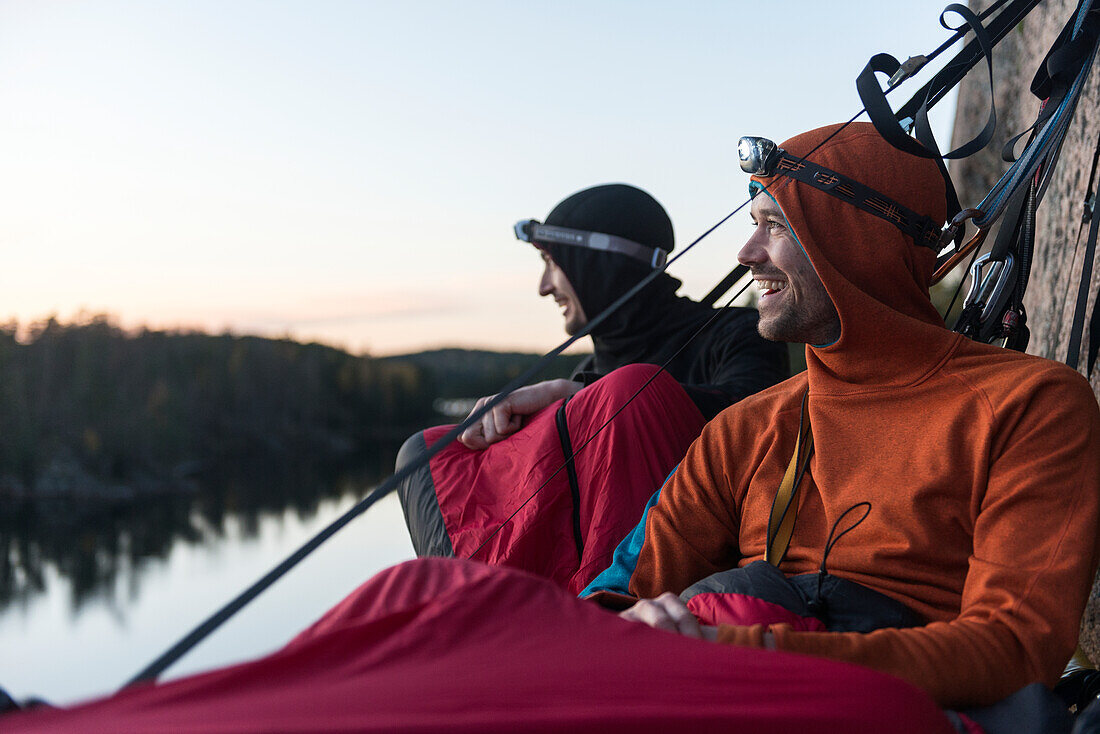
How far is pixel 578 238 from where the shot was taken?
10.7 ft

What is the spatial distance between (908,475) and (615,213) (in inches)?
81.7

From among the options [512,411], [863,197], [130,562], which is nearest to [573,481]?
[512,411]

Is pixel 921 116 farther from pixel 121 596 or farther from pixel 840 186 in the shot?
pixel 121 596

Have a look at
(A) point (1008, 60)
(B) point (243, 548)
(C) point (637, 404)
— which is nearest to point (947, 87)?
(C) point (637, 404)

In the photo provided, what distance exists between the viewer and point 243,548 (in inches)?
1303

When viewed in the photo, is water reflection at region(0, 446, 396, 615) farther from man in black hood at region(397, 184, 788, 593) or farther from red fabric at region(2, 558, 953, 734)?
red fabric at region(2, 558, 953, 734)

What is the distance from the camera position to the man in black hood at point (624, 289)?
108 inches

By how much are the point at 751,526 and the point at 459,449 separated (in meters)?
1.00

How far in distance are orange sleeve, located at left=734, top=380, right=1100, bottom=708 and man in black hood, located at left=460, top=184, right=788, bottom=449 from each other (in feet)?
4.51

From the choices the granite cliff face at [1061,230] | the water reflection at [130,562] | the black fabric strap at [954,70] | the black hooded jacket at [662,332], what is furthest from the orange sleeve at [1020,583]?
the water reflection at [130,562]

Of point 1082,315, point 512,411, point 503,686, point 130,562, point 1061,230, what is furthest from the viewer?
point 130,562

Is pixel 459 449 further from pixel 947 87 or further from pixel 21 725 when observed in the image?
pixel 21 725

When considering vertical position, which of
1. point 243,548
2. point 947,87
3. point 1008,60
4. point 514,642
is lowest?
point 243,548

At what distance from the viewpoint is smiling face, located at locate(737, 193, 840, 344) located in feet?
5.09
